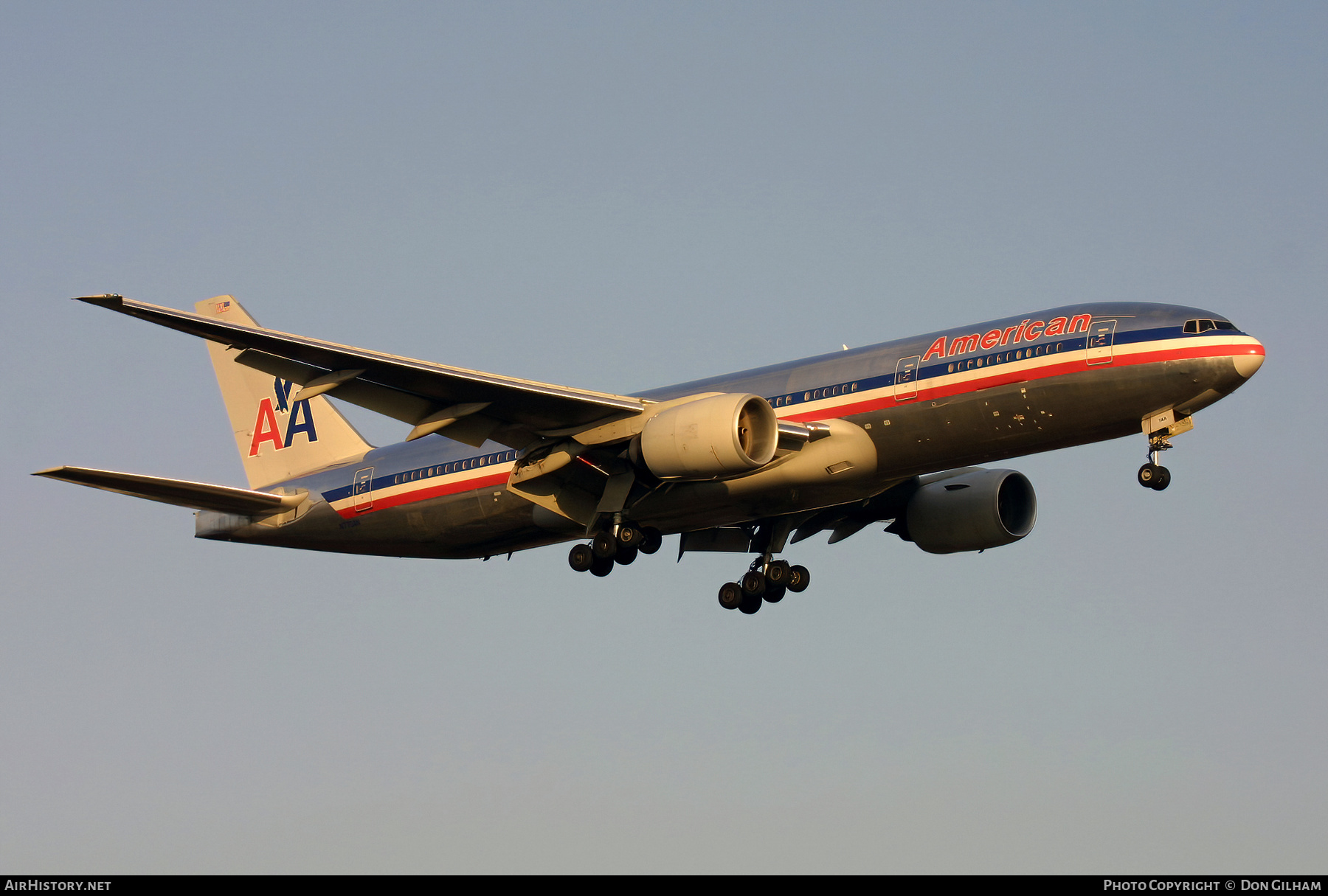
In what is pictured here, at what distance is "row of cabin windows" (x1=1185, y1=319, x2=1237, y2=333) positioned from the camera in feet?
94.0

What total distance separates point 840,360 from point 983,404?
136 inches

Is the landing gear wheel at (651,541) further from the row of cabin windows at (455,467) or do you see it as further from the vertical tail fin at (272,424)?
the vertical tail fin at (272,424)

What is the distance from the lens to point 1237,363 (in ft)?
92.8

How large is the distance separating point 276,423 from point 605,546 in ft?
38.0

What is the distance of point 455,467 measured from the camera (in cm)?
3531

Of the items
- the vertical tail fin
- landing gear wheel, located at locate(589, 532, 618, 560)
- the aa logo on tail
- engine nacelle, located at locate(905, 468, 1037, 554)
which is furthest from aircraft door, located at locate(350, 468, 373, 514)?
engine nacelle, located at locate(905, 468, 1037, 554)

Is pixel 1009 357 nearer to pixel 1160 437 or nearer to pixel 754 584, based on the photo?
pixel 1160 437

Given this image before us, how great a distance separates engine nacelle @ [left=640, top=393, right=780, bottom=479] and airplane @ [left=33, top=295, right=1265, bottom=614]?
0.15 ft

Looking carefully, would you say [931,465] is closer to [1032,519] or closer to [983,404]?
[983,404]

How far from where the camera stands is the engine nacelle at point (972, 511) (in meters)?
36.1

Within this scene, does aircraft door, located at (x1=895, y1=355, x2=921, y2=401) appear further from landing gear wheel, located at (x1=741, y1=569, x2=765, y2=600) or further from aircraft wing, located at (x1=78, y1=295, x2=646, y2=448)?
landing gear wheel, located at (x1=741, y1=569, x2=765, y2=600)

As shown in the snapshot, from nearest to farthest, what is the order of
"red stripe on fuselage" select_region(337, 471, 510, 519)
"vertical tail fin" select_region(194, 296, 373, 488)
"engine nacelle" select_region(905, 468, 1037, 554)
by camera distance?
"red stripe on fuselage" select_region(337, 471, 510, 519)
"engine nacelle" select_region(905, 468, 1037, 554)
"vertical tail fin" select_region(194, 296, 373, 488)

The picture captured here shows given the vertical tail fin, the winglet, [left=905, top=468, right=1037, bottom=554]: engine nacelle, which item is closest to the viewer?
the winglet

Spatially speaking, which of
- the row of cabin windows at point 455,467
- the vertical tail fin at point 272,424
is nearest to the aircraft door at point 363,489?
the row of cabin windows at point 455,467
